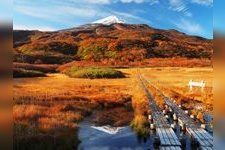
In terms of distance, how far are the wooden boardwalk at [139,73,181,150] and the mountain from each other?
5340mm

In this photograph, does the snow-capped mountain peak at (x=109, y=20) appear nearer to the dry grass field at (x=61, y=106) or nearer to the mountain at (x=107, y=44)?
the mountain at (x=107, y=44)

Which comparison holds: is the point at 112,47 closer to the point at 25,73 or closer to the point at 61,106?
the point at 25,73

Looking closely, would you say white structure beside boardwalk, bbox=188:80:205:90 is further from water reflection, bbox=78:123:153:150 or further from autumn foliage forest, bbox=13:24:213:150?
water reflection, bbox=78:123:153:150

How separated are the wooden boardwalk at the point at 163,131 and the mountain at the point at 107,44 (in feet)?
17.5

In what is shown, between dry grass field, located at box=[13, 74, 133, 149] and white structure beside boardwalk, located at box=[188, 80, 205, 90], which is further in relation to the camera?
white structure beside boardwalk, located at box=[188, 80, 205, 90]

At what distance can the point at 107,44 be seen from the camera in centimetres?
1809

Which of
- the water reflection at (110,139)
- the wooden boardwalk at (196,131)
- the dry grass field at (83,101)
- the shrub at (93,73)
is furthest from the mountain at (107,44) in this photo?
the water reflection at (110,139)

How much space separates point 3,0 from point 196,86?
45.5 feet

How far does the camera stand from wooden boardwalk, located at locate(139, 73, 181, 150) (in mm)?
7459

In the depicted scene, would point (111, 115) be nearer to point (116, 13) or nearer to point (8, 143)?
point (116, 13)

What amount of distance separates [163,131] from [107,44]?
9.74 m

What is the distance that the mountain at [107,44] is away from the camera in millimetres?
17172

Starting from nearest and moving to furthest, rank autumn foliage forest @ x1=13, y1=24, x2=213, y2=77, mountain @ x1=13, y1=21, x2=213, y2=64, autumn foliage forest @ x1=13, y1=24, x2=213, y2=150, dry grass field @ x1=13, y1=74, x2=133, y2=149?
dry grass field @ x1=13, y1=74, x2=133, y2=149 → autumn foliage forest @ x1=13, y1=24, x2=213, y2=150 → autumn foliage forest @ x1=13, y1=24, x2=213, y2=77 → mountain @ x1=13, y1=21, x2=213, y2=64

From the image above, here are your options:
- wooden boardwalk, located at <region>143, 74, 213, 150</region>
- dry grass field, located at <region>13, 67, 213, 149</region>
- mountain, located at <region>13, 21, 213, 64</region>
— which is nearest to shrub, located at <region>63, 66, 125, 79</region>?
dry grass field, located at <region>13, 67, 213, 149</region>
